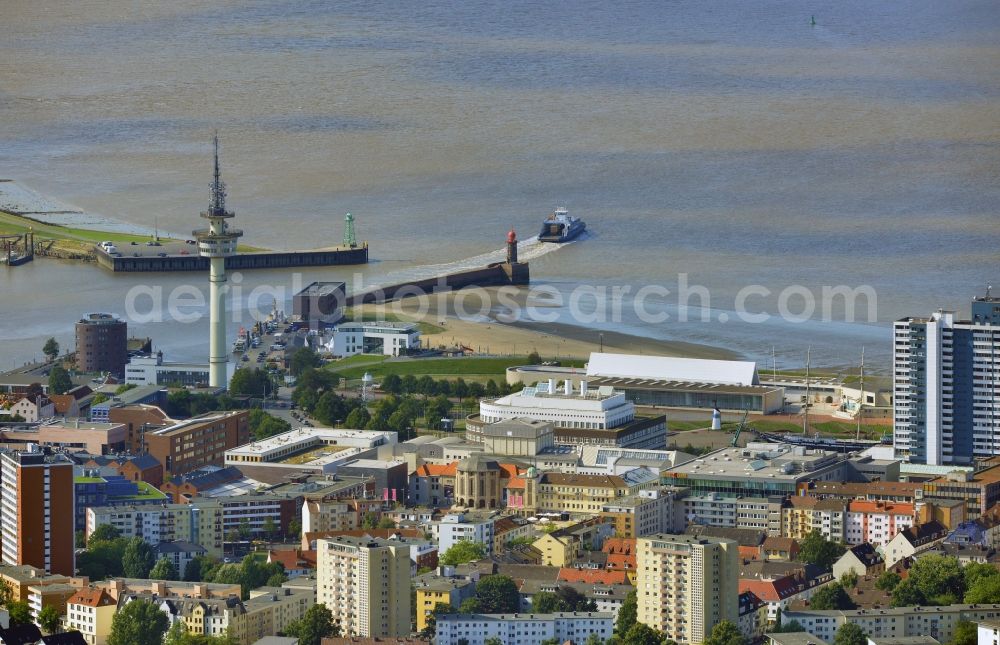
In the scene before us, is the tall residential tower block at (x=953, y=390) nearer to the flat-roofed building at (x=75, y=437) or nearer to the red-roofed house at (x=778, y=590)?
the red-roofed house at (x=778, y=590)

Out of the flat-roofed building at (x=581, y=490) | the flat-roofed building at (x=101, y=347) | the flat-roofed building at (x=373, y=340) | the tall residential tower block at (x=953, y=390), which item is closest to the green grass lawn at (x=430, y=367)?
the flat-roofed building at (x=373, y=340)

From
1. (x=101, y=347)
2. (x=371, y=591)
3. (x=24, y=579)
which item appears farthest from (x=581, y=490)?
(x=101, y=347)

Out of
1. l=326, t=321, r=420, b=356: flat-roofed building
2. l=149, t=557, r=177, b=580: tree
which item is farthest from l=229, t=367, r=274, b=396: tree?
l=149, t=557, r=177, b=580: tree

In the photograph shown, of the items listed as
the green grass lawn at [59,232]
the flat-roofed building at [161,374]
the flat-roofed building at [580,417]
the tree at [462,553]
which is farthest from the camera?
the green grass lawn at [59,232]

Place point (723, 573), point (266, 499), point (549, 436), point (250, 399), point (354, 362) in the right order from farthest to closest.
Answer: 1. point (354, 362)
2. point (250, 399)
3. point (549, 436)
4. point (266, 499)
5. point (723, 573)

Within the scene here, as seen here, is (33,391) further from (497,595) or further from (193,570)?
(497,595)

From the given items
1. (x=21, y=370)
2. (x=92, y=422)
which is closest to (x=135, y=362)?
(x=21, y=370)

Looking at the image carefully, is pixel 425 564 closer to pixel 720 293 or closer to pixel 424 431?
pixel 424 431
